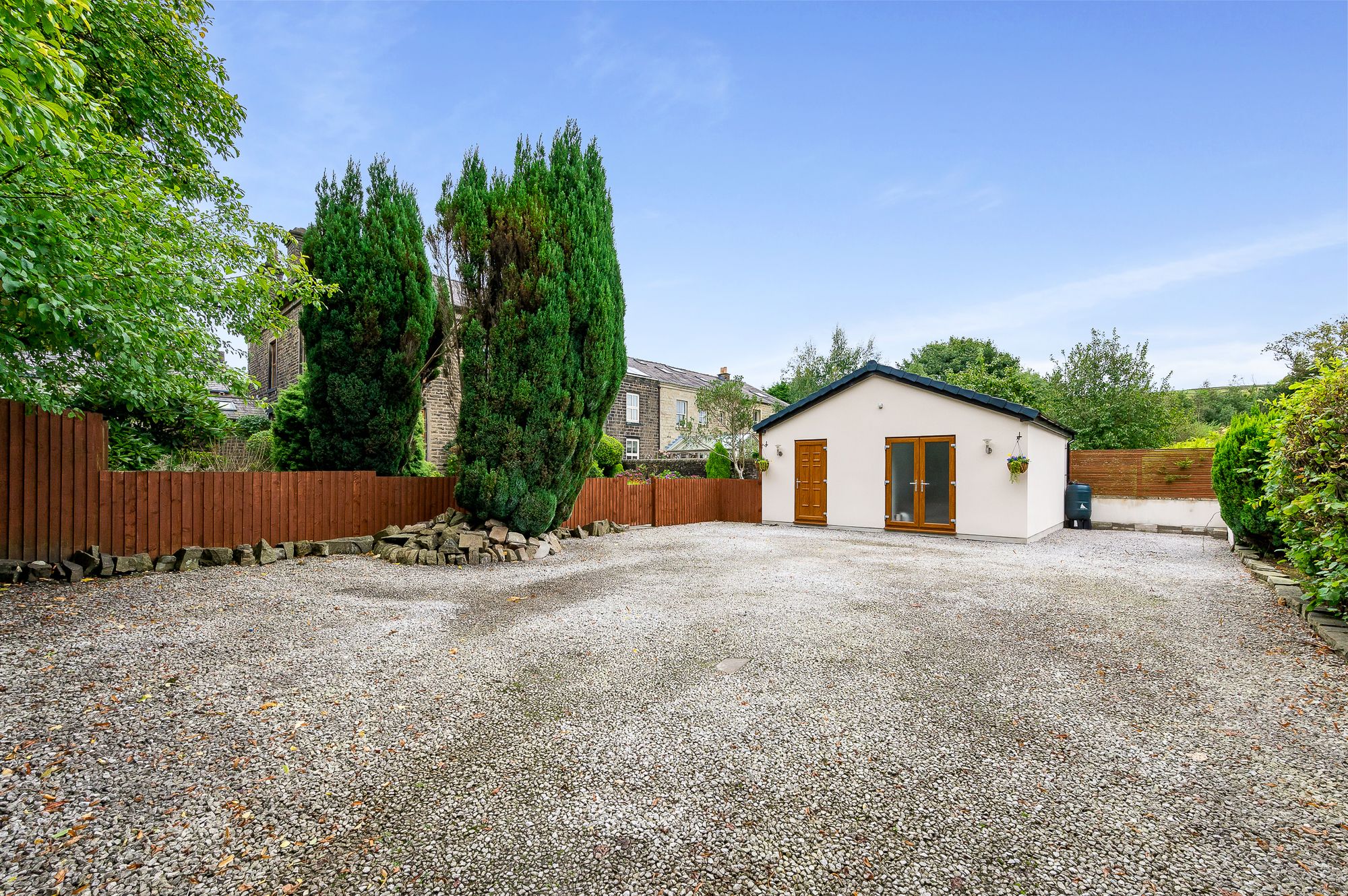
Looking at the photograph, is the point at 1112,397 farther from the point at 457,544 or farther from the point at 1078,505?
the point at 457,544

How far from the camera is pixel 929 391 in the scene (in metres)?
12.5

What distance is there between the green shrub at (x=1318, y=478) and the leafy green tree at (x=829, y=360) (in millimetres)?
23167

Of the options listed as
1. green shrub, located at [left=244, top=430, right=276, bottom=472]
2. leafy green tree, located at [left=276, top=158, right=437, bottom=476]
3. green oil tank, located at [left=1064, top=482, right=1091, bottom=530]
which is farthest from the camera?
green oil tank, located at [left=1064, top=482, right=1091, bottom=530]

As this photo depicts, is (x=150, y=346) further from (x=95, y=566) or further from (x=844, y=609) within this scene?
(x=844, y=609)

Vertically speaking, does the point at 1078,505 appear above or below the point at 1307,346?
below

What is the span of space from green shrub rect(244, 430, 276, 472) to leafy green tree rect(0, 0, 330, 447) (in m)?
2.20

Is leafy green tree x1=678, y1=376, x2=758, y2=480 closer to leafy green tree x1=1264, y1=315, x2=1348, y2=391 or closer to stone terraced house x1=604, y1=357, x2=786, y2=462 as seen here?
stone terraced house x1=604, y1=357, x2=786, y2=462

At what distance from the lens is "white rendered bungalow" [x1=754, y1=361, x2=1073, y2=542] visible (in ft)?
38.6

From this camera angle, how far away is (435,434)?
1697cm

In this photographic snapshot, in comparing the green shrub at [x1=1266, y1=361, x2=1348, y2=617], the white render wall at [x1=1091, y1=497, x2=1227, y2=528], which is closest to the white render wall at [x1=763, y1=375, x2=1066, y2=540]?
the white render wall at [x1=1091, y1=497, x2=1227, y2=528]

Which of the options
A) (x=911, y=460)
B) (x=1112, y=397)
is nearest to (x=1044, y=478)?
(x=911, y=460)

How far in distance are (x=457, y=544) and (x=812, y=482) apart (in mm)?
8856

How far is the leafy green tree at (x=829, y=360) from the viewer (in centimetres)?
2906

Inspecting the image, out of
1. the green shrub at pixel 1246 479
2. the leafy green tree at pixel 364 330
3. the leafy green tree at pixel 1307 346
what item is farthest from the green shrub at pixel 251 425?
the leafy green tree at pixel 1307 346
